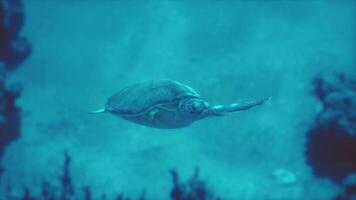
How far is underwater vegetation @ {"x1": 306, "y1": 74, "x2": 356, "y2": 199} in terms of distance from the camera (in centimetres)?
800

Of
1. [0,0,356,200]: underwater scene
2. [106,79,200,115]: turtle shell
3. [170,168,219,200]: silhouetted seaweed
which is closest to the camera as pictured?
[106,79,200,115]: turtle shell

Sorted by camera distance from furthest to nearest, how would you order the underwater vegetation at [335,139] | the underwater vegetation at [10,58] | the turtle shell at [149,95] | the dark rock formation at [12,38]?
the dark rock formation at [12,38] → the underwater vegetation at [10,58] → the underwater vegetation at [335,139] → the turtle shell at [149,95]

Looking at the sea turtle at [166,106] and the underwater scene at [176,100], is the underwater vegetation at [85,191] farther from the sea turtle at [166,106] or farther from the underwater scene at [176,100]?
the sea turtle at [166,106]

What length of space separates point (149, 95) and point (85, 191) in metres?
3.77

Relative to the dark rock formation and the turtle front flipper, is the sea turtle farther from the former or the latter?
the dark rock formation

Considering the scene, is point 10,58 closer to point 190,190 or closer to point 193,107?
point 190,190

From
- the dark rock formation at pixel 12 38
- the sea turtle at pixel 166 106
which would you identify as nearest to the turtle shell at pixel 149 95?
the sea turtle at pixel 166 106

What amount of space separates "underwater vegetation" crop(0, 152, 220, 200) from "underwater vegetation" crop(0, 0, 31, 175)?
1.39 meters

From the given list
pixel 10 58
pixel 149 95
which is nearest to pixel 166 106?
pixel 149 95

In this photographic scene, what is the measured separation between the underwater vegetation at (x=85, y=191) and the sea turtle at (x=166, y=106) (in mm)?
3122

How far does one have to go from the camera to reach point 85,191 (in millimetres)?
6621

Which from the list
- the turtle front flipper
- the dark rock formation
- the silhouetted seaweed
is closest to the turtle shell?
the turtle front flipper

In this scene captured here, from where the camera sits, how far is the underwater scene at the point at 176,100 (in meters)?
7.29

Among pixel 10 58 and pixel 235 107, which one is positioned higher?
pixel 10 58
